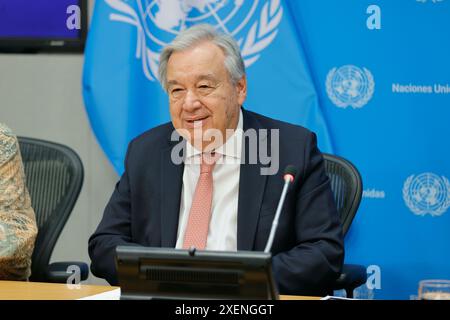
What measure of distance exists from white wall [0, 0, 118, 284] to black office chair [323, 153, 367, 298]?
5.10 feet

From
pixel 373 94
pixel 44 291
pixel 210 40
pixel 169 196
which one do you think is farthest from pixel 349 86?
pixel 44 291

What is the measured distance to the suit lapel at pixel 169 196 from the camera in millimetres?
2652

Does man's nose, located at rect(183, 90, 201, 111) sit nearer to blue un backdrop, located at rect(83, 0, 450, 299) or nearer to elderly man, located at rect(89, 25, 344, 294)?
elderly man, located at rect(89, 25, 344, 294)

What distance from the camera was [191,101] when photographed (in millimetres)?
2656

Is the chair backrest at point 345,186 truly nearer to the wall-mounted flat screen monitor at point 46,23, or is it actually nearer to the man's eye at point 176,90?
the man's eye at point 176,90

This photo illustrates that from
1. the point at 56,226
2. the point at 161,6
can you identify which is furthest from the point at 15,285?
the point at 161,6

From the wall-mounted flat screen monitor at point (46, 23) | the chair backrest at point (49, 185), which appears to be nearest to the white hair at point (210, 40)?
the chair backrest at point (49, 185)

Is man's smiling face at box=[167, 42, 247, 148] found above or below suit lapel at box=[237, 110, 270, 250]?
above

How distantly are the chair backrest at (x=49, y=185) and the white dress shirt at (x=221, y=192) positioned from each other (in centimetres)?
63

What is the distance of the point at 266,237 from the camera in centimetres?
262

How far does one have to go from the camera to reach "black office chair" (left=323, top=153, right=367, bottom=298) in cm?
290

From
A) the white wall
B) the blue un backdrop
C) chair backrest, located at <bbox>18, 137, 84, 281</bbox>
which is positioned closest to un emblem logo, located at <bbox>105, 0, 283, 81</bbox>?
the blue un backdrop

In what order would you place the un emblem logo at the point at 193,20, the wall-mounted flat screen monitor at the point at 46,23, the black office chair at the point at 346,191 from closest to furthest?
the black office chair at the point at 346,191
the un emblem logo at the point at 193,20
the wall-mounted flat screen monitor at the point at 46,23

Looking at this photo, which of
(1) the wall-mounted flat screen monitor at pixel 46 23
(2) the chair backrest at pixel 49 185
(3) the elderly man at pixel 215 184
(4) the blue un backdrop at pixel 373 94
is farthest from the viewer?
(1) the wall-mounted flat screen monitor at pixel 46 23
